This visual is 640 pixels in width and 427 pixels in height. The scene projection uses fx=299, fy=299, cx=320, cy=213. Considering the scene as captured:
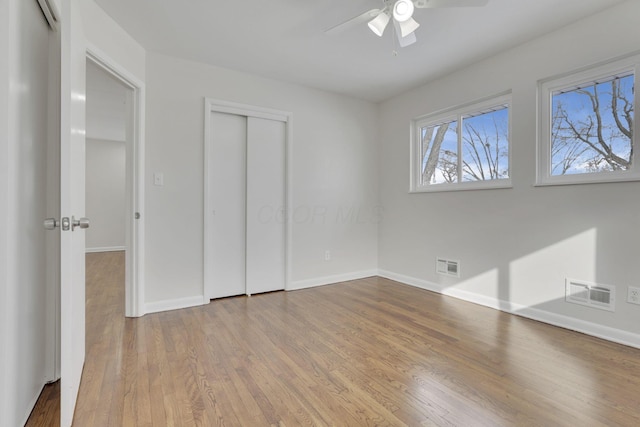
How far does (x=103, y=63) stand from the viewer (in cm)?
217

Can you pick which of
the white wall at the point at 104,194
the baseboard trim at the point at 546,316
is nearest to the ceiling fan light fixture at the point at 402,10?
the baseboard trim at the point at 546,316

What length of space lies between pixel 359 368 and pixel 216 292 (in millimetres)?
1875

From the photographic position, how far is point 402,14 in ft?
5.87

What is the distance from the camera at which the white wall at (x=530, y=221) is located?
213cm

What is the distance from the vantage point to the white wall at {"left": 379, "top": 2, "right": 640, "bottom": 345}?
6.99 ft

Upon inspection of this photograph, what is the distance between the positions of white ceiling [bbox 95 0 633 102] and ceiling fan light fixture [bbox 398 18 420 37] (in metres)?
0.31

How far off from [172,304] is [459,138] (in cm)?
342

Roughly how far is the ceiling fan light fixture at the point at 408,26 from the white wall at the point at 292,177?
69.2 inches

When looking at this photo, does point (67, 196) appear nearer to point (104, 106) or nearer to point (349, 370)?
point (349, 370)

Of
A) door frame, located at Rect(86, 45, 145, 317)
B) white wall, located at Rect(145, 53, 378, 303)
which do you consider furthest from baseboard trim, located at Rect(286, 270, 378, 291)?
door frame, located at Rect(86, 45, 145, 317)

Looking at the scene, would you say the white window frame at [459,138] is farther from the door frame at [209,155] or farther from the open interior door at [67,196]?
A: the open interior door at [67,196]

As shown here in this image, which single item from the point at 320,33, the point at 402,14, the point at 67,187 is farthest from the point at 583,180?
the point at 67,187

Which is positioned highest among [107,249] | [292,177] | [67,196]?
[292,177]

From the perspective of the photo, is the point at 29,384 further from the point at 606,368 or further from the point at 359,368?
the point at 606,368
